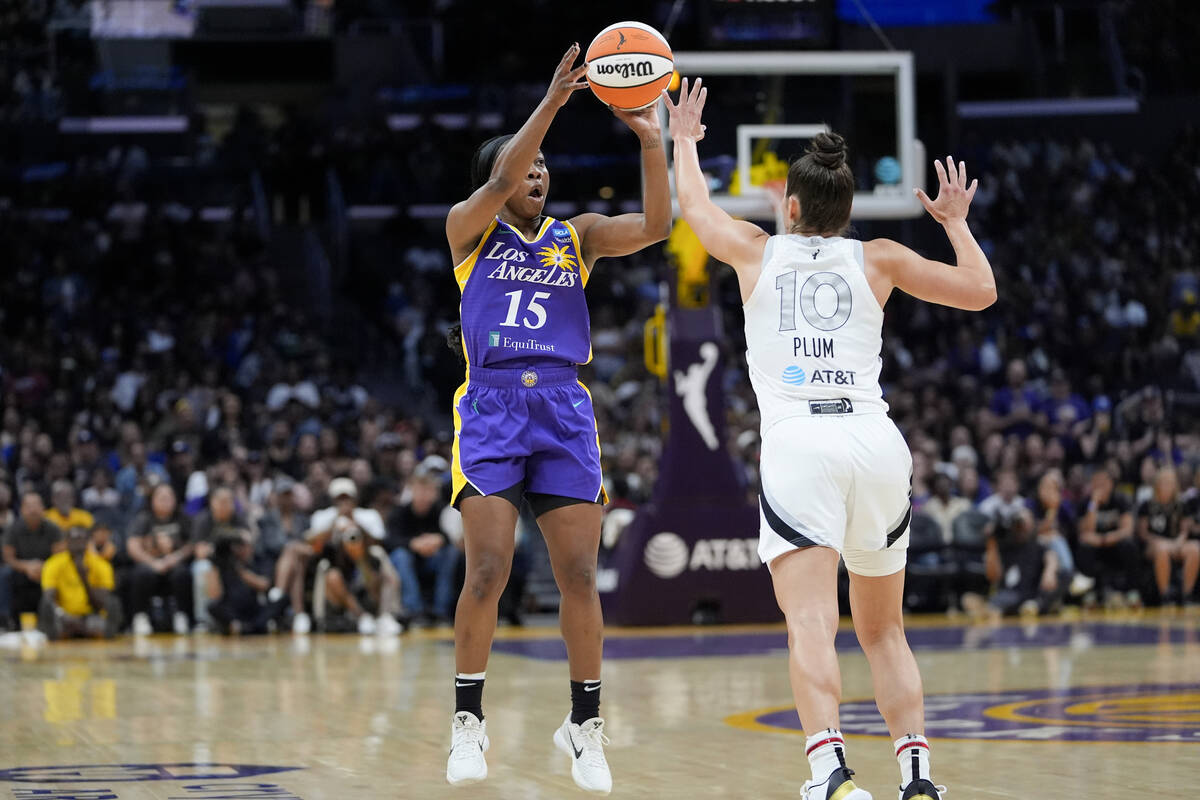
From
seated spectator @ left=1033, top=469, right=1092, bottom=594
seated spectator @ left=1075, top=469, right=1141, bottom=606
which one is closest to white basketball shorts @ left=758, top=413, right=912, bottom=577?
seated spectator @ left=1033, top=469, right=1092, bottom=594

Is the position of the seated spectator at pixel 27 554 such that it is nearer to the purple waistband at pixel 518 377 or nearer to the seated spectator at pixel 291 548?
the seated spectator at pixel 291 548

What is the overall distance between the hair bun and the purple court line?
706 cm

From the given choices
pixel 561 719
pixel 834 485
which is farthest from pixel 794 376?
pixel 561 719

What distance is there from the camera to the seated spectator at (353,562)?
14.7 m

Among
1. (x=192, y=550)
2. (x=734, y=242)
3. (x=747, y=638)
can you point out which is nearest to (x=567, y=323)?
(x=734, y=242)

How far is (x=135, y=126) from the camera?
A: 25562 mm

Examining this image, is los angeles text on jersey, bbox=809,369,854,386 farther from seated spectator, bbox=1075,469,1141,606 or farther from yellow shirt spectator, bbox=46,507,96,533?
seated spectator, bbox=1075,469,1141,606

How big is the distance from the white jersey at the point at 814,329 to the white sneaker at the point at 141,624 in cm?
1113

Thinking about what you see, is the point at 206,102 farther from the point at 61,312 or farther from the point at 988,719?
the point at 988,719

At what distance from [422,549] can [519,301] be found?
9674 mm

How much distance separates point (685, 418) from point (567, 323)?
8.49 metres

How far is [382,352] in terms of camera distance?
2281cm

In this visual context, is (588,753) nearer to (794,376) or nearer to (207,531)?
(794,376)

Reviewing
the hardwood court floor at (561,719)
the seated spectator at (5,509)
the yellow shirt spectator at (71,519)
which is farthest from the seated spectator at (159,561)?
the hardwood court floor at (561,719)
